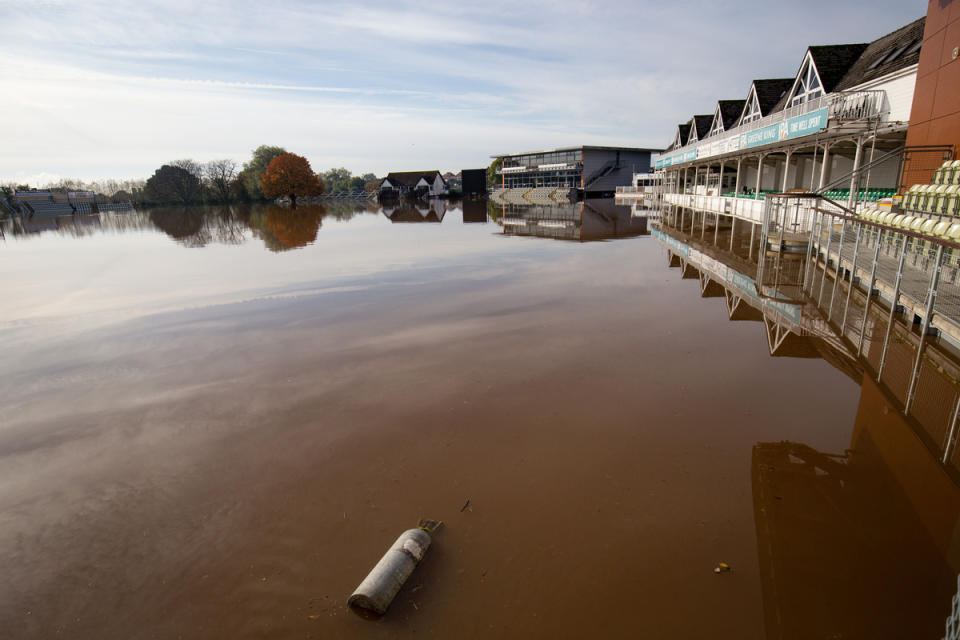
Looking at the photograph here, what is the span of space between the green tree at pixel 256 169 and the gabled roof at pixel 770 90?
88162mm

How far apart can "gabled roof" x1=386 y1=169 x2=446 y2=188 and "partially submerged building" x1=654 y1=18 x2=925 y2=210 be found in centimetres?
8495

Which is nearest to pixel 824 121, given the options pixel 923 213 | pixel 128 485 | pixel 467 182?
pixel 923 213

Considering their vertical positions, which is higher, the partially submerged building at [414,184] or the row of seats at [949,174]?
the partially submerged building at [414,184]

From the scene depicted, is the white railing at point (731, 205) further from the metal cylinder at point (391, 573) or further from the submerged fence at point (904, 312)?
the metal cylinder at point (391, 573)

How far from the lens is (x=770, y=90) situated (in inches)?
1196

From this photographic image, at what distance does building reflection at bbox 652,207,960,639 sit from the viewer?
313 centimetres

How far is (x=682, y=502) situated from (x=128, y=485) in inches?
218

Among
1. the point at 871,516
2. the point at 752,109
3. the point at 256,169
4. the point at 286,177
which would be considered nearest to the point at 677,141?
the point at 752,109

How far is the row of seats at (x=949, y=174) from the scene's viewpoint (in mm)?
11539

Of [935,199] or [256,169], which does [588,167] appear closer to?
[935,199]

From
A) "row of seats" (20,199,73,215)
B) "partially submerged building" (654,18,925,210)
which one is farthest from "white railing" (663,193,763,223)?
"row of seats" (20,199,73,215)

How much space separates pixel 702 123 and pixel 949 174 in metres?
37.2

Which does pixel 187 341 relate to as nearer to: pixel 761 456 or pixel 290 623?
pixel 290 623

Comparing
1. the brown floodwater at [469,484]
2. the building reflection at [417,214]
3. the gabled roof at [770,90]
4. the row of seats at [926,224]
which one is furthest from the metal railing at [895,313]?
the building reflection at [417,214]
